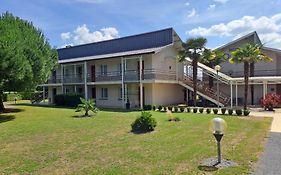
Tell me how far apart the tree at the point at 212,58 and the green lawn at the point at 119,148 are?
528 inches

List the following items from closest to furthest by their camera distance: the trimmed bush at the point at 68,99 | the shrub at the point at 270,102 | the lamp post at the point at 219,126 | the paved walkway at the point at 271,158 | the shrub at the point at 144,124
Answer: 1. the paved walkway at the point at 271,158
2. the lamp post at the point at 219,126
3. the shrub at the point at 144,124
4. the shrub at the point at 270,102
5. the trimmed bush at the point at 68,99

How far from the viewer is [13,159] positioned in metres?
8.91

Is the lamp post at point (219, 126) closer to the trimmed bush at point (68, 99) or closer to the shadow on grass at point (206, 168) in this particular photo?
the shadow on grass at point (206, 168)

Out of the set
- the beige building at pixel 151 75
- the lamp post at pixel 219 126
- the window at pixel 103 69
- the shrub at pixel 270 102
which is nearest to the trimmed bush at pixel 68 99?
the beige building at pixel 151 75

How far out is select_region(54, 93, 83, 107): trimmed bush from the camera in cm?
3041

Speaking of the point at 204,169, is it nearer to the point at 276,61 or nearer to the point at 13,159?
the point at 13,159

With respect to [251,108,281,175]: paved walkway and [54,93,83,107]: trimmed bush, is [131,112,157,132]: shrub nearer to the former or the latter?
[251,108,281,175]: paved walkway


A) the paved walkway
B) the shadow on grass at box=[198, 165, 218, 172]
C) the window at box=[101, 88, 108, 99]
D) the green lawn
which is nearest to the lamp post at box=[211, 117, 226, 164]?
the shadow on grass at box=[198, 165, 218, 172]

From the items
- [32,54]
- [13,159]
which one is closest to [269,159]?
[13,159]

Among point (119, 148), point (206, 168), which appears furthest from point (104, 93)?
point (206, 168)

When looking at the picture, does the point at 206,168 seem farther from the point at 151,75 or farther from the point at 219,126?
the point at 151,75

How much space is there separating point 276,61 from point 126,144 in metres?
27.3

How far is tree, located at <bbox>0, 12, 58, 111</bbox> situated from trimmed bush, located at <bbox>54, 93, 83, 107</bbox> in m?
6.39

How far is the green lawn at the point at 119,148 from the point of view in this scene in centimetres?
767
